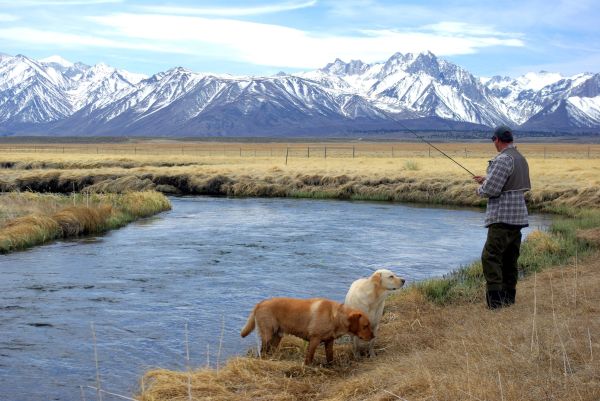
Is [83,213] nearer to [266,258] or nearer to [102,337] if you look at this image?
[266,258]

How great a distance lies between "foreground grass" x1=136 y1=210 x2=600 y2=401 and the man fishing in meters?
0.49

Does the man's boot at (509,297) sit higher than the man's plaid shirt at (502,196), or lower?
lower

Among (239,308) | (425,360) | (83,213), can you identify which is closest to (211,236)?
(83,213)

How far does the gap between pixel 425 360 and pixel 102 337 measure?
5.83m

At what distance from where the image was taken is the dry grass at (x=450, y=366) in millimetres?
7199

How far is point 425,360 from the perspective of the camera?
8.69m

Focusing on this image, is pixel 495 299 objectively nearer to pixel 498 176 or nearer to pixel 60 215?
pixel 498 176

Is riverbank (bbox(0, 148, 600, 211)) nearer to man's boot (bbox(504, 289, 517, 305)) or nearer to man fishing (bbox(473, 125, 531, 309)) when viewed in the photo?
man's boot (bbox(504, 289, 517, 305))

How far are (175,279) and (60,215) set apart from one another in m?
8.90

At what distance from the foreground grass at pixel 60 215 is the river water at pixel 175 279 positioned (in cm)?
71

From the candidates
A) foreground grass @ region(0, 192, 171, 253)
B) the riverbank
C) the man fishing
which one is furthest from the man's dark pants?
the riverbank

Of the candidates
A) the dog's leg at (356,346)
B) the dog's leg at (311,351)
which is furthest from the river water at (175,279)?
the dog's leg at (356,346)

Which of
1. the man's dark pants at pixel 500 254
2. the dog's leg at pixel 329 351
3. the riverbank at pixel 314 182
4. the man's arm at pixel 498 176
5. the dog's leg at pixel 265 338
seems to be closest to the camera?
the dog's leg at pixel 329 351

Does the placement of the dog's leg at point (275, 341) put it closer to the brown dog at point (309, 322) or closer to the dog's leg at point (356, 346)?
the brown dog at point (309, 322)
